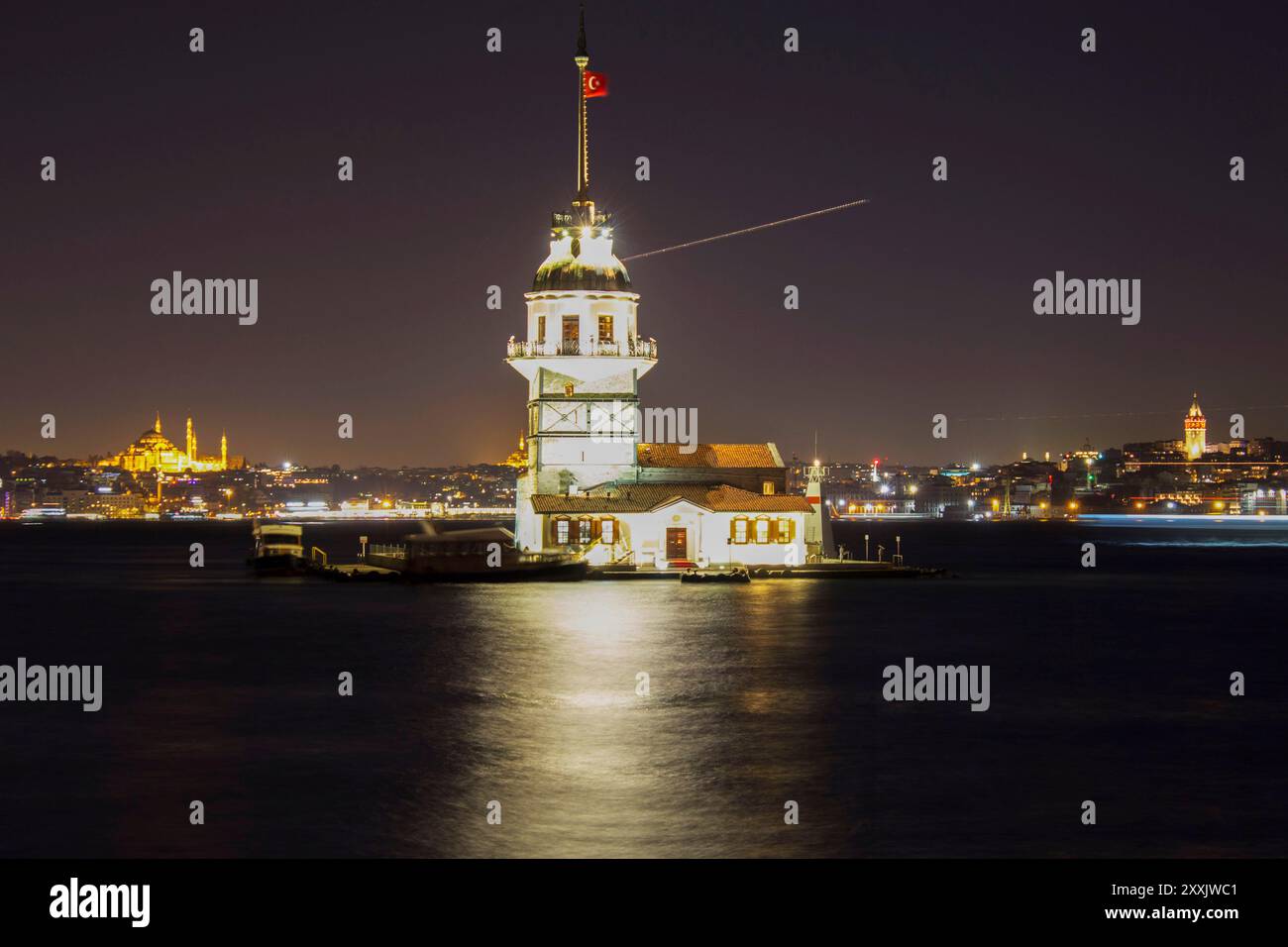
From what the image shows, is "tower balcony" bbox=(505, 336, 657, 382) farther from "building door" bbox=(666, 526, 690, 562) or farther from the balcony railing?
"building door" bbox=(666, 526, 690, 562)

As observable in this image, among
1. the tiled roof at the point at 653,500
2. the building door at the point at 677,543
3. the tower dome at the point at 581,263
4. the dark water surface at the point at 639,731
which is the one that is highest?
the tower dome at the point at 581,263

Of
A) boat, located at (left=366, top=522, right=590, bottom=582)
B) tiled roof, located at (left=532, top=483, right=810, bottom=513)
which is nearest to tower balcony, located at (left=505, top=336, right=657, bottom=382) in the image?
tiled roof, located at (left=532, top=483, right=810, bottom=513)

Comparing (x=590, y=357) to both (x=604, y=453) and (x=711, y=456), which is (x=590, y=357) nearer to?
(x=604, y=453)

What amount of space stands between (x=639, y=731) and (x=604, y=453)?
3984 cm

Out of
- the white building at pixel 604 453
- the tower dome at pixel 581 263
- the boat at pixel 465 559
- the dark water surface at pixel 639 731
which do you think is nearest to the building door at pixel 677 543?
the white building at pixel 604 453

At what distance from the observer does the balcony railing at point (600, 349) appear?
72.9 meters

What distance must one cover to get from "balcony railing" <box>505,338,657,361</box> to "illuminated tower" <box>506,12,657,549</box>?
0.05 metres

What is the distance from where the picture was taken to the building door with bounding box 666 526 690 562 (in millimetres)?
73312

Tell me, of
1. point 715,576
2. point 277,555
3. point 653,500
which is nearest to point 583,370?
point 653,500

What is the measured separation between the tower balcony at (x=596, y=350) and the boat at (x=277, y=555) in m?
24.0

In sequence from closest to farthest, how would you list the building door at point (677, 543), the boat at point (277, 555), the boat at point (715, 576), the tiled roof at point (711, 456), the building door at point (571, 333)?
1. the boat at point (715, 576)
2. the building door at point (571, 333)
3. the building door at point (677, 543)
4. the tiled roof at point (711, 456)
5. the boat at point (277, 555)

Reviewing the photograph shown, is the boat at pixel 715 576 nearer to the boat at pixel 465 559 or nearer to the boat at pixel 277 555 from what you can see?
the boat at pixel 465 559

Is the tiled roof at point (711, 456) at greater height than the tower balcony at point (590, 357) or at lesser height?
lesser
